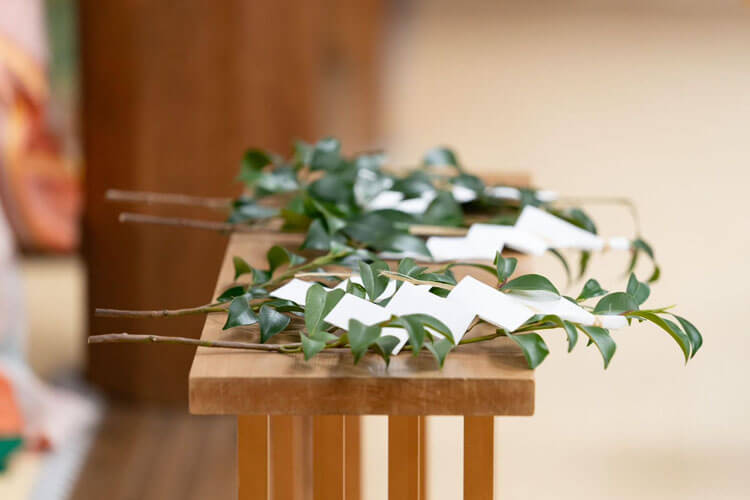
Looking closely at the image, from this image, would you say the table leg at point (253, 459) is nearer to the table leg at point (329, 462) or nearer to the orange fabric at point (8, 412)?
the table leg at point (329, 462)

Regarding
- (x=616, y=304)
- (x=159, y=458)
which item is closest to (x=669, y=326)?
(x=616, y=304)

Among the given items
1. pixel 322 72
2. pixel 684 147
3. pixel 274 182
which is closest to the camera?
pixel 274 182

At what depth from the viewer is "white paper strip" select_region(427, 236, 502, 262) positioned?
92 centimetres

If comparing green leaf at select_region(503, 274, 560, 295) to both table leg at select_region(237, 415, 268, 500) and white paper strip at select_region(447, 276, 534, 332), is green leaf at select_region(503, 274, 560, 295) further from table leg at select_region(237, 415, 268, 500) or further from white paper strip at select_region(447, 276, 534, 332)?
table leg at select_region(237, 415, 268, 500)

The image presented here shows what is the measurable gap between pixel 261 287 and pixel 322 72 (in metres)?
1.57

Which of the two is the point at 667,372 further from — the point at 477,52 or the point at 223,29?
the point at 477,52

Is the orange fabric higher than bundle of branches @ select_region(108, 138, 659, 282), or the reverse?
bundle of branches @ select_region(108, 138, 659, 282)

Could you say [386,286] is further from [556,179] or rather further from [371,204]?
[556,179]

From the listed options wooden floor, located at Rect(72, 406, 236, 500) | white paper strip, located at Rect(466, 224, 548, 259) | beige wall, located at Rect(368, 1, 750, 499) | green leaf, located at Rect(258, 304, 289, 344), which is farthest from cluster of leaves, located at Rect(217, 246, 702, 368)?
wooden floor, located at Rect(72, 406, 236, 500)

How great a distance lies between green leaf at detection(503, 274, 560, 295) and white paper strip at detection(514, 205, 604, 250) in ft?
0.74

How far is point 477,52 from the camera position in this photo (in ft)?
17.6

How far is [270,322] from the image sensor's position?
0.71 m

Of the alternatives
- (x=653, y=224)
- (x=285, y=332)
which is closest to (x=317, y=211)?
(x=285, y=332)

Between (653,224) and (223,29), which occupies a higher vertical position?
(223,29)
